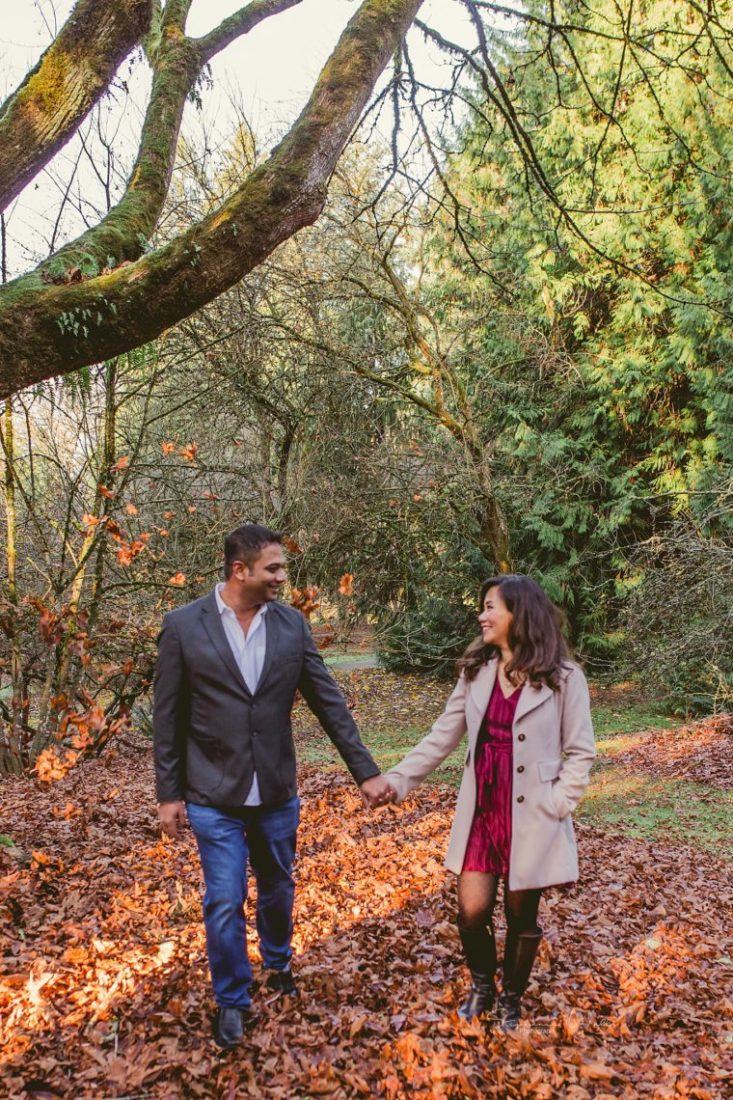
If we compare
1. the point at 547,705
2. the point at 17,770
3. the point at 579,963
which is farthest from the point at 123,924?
the point at 17,770

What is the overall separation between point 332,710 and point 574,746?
1.00 m

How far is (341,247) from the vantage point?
13000 mm

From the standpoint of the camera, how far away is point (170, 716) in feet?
10.7

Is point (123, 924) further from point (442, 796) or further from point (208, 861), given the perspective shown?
point (442, 796)

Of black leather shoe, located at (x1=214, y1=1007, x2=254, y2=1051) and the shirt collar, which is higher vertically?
the shirt collar

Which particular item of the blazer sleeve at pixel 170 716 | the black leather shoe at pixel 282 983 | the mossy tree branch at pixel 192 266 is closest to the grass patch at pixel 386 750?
the black leather shoe at pixel 282 983

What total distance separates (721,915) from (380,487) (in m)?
9.09

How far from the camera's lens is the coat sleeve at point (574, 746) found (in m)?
3.18

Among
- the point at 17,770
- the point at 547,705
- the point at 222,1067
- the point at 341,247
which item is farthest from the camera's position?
the point at 341,247

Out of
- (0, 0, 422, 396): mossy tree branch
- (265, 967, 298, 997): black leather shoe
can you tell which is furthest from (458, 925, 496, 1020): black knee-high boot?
(0, 0, 422, 396): mossy tree branch

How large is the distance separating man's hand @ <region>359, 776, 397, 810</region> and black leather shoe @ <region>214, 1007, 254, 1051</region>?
0.92 meters

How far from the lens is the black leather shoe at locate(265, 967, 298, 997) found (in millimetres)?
3543

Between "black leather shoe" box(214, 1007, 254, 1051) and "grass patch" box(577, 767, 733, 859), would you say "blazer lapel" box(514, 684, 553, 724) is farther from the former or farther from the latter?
"grass patch" box(577, 767, 733, 859)

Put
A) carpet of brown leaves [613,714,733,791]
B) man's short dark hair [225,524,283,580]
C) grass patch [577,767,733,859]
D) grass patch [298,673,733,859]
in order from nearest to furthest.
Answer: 1. man's short dark hair [225,524,283,580]
2. grass patch [577,767,733,859]
3. grass patch [298,673,733,859]
4. carpet of brown leaves [613,714,733,791]
